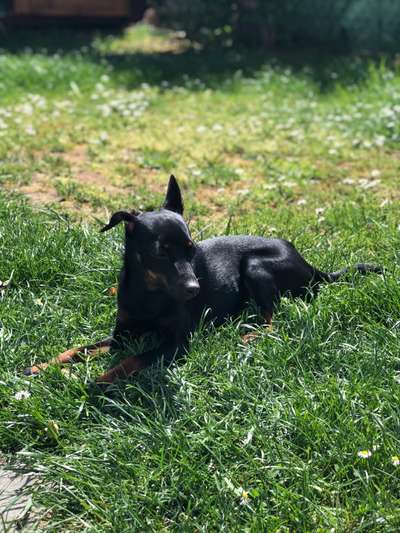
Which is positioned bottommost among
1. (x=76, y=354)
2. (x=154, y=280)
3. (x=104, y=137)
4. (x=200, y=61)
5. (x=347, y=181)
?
(x=200, y=61)

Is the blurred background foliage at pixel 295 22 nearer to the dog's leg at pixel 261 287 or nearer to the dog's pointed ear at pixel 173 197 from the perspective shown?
the dog's leg at pixel 261 287

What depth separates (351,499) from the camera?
2.90 metres

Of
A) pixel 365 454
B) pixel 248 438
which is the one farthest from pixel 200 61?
pixel 365 454

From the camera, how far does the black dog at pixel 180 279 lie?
12.1 feet

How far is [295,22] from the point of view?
41.4 ft

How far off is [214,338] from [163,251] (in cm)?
56

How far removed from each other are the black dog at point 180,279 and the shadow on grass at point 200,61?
6167mm

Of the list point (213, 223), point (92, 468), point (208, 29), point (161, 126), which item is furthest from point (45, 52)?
point (92, 468)

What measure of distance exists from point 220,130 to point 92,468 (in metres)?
5.84

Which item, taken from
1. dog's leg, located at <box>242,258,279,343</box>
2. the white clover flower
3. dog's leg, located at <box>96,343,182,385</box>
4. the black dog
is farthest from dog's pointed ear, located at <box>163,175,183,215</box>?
the white clover flower

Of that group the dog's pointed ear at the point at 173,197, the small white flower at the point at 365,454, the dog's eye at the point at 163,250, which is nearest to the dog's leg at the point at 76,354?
the dog's eye at the point at 163,250

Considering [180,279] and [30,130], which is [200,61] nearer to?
[30,130]

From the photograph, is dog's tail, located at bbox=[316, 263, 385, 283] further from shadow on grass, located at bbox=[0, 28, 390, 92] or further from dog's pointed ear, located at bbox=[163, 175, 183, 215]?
shadow on grass, located at bbox=[0, 28, 390, 92]

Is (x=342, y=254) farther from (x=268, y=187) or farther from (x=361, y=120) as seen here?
(x=361, y=120)
